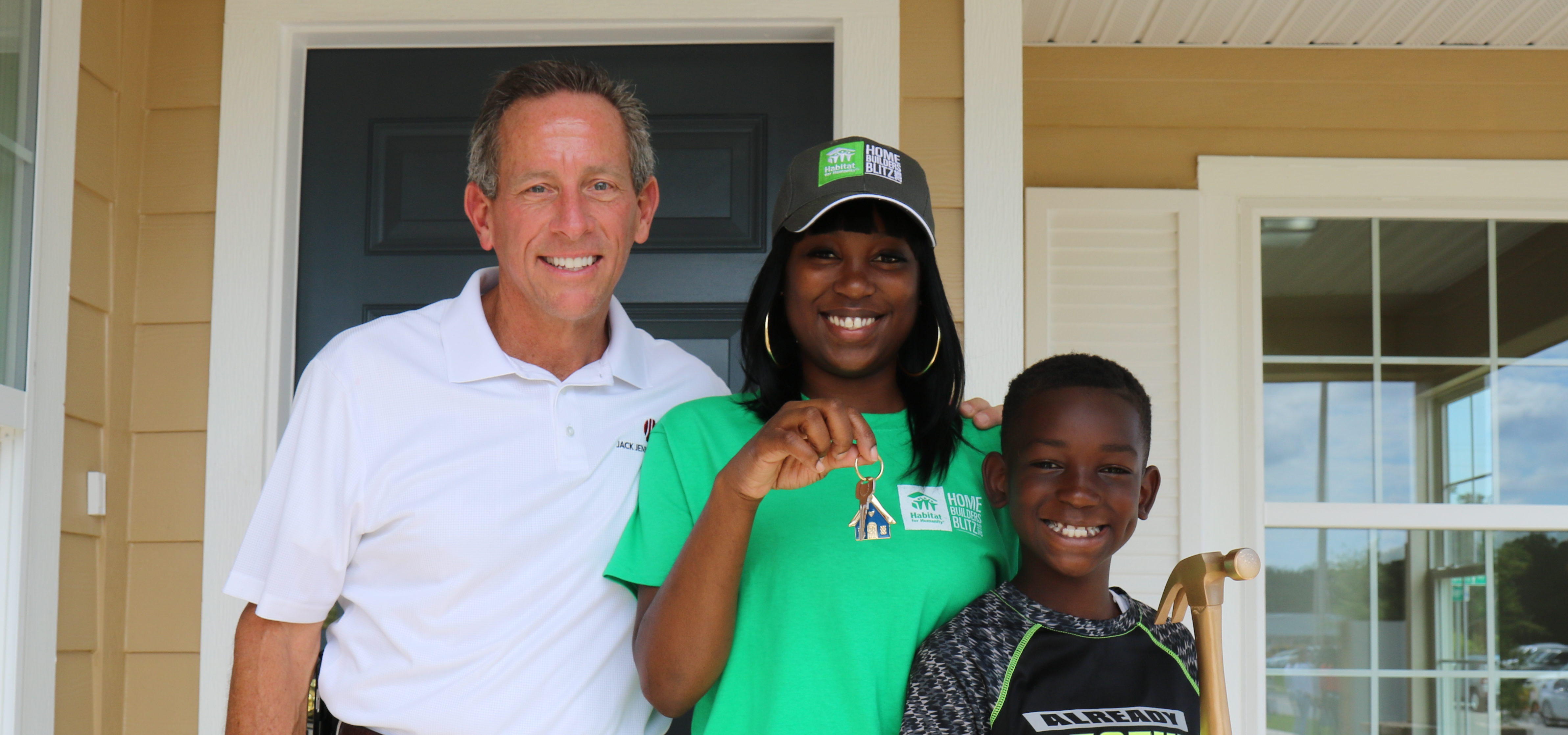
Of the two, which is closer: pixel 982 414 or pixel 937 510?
pixel 937 510

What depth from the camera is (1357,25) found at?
133 inches

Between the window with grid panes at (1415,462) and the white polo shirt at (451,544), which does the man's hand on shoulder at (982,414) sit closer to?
the white polo shirt at (451,544)

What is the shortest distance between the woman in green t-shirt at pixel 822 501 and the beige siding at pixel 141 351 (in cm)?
130

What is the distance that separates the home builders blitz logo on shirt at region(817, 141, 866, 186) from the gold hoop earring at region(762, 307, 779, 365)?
18cm

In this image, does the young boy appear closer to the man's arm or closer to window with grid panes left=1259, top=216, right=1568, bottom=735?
the man's arm

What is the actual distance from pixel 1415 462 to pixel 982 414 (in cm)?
254

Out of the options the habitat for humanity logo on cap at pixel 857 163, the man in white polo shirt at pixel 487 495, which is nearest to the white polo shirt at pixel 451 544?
the man in white polo shirt at pixel 487 495

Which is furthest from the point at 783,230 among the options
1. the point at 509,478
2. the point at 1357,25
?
the point at 1357,25

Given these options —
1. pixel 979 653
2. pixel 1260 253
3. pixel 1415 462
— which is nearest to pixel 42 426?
pixel 979 653

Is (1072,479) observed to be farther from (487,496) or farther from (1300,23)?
(1300,23)

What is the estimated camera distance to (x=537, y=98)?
5.20 ft

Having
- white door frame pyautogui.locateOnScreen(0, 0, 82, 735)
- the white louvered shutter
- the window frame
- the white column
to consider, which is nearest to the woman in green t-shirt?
the white column

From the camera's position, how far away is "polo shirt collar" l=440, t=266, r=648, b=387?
1568 mm

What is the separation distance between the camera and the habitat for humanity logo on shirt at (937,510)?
1.44 metres
